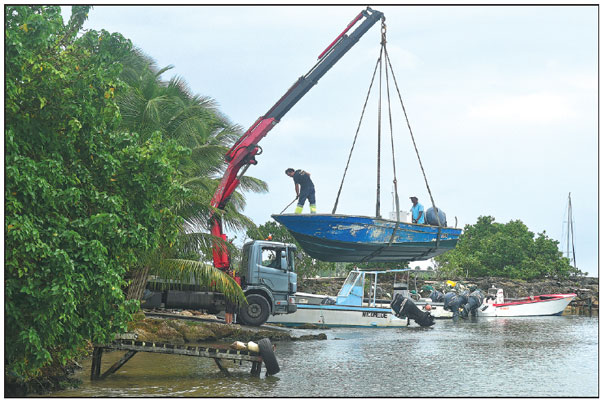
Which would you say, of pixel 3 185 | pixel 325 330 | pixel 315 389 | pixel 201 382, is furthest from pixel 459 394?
pixel 325 330

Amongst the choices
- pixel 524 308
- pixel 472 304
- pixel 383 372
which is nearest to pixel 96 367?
pixel 383 372

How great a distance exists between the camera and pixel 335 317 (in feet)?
83.5

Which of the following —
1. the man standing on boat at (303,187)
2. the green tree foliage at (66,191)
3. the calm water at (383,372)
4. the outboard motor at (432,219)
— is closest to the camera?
the green tree foliage at (66,191)

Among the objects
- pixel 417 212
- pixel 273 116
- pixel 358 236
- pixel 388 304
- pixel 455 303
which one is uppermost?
pixel 273 116

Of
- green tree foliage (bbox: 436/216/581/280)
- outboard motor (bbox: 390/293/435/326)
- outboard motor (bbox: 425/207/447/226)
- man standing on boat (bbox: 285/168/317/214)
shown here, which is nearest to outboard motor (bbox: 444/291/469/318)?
outboard motor (bbox: 390/293/435/326)

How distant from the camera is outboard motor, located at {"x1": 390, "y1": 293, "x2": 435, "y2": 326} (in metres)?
26.9

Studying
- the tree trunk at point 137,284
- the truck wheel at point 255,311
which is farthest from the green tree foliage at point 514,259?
the tree trunk at point 137,284

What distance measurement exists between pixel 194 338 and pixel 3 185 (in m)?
10.2

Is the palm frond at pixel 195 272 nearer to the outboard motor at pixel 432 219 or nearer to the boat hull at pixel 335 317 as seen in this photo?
the boat hull at pixel 335 317

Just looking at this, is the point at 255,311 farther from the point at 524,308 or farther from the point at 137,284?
the point at 524,308

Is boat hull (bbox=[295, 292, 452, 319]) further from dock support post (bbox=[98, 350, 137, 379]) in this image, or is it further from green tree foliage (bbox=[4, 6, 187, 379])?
green tree foliage (bbox=[4, 6, 187, 379])

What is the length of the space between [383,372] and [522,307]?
83.3ft

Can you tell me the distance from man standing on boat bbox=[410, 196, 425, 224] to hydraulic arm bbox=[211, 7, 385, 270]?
5295 millimetres

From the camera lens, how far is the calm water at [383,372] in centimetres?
1155
